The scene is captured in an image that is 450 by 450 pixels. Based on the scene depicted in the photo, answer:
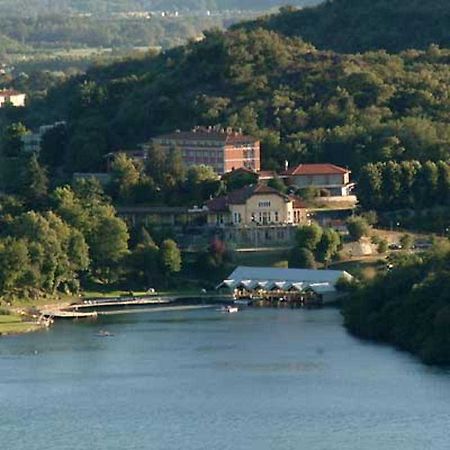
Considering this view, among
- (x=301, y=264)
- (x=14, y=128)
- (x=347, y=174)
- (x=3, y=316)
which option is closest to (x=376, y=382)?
(x=3, y=316)

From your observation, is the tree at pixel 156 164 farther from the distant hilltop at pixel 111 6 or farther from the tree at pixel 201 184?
the distant hilltop at pixel 111 6

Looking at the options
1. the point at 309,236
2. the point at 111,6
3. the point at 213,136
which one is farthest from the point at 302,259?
the point at 111,6

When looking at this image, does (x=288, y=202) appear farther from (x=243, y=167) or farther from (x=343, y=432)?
(x=343, y=432)

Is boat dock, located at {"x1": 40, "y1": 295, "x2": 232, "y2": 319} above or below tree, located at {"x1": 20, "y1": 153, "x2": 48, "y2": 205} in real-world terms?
below

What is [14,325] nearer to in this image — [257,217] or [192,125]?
[257,217]

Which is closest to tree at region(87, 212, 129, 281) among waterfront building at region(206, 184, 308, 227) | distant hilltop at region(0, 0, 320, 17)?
waterfront building at region(206, 184, 308, 227)

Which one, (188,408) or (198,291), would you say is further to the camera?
(198,291)

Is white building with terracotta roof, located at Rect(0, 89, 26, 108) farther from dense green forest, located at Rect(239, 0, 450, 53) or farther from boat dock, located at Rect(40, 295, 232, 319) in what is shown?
boat dock, located at Rect(40, 295, 232, 319)
